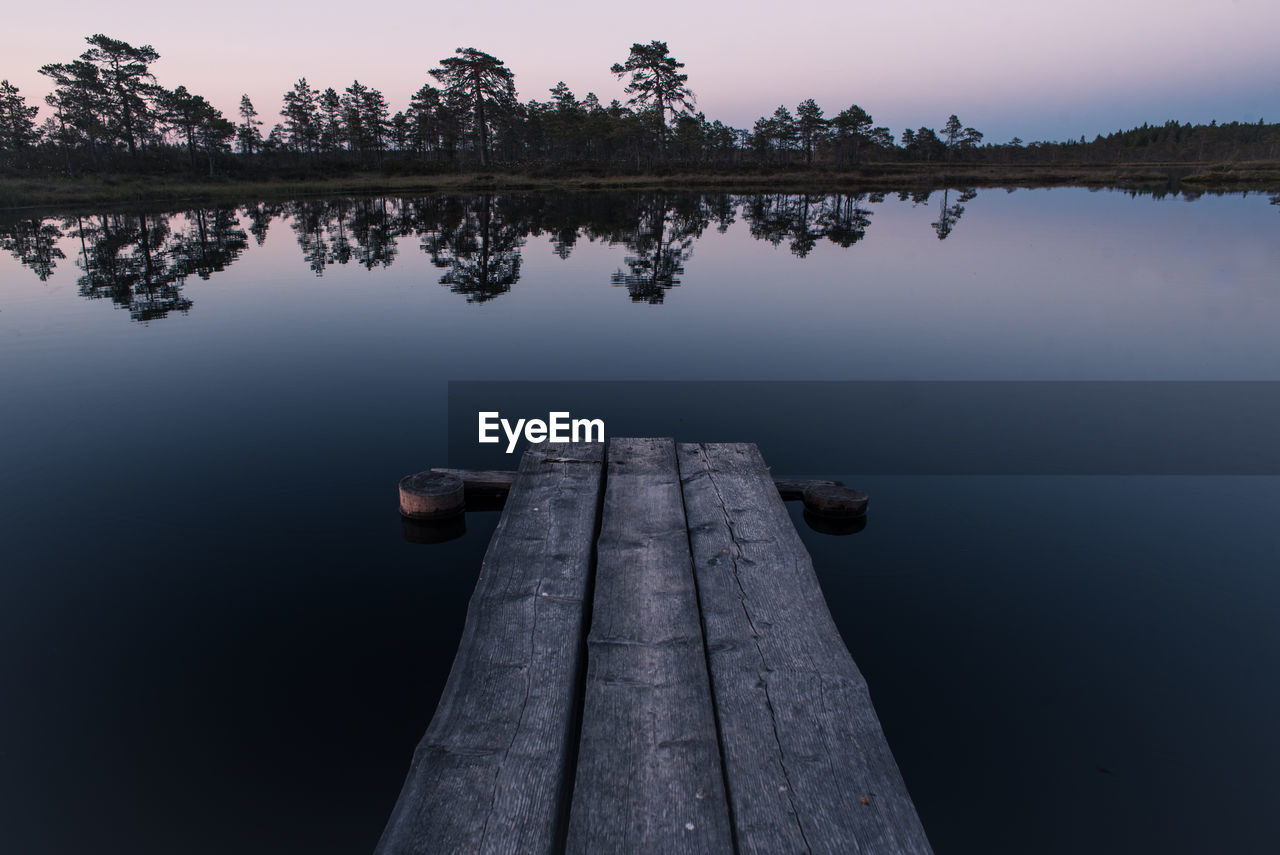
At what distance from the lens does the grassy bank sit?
2398 inches

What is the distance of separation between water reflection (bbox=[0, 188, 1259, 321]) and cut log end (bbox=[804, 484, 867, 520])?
45.9 ft

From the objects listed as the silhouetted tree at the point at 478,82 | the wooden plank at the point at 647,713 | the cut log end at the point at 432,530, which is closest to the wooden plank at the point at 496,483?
the cut log end at the point at 432,530

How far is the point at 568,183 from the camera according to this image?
77812 millimetres

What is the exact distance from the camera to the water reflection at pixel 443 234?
24578 millimetres

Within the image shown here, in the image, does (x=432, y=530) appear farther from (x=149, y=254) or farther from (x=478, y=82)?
(x=478, y=82)

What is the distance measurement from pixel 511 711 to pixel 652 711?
2.86 feet

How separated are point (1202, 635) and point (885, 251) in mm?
27488

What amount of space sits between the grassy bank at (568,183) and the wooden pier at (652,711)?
7185cm

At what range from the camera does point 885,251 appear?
30797 mm

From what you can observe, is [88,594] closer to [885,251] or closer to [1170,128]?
[885,251]

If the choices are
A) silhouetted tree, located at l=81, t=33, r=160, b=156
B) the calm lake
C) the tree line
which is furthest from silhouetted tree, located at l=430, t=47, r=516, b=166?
the calm lake

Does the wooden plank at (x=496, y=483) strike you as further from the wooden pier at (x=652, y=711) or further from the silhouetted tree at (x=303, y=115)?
Answer: the silhouetted tree at (x=303, y=115)

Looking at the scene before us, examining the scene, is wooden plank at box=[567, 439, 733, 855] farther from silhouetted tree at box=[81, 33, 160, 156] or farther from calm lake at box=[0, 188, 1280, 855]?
silhouetted tree at box=[81, 33, 160, 156]

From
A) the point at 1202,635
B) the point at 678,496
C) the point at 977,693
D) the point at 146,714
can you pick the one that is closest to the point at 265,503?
the point at 146,714
